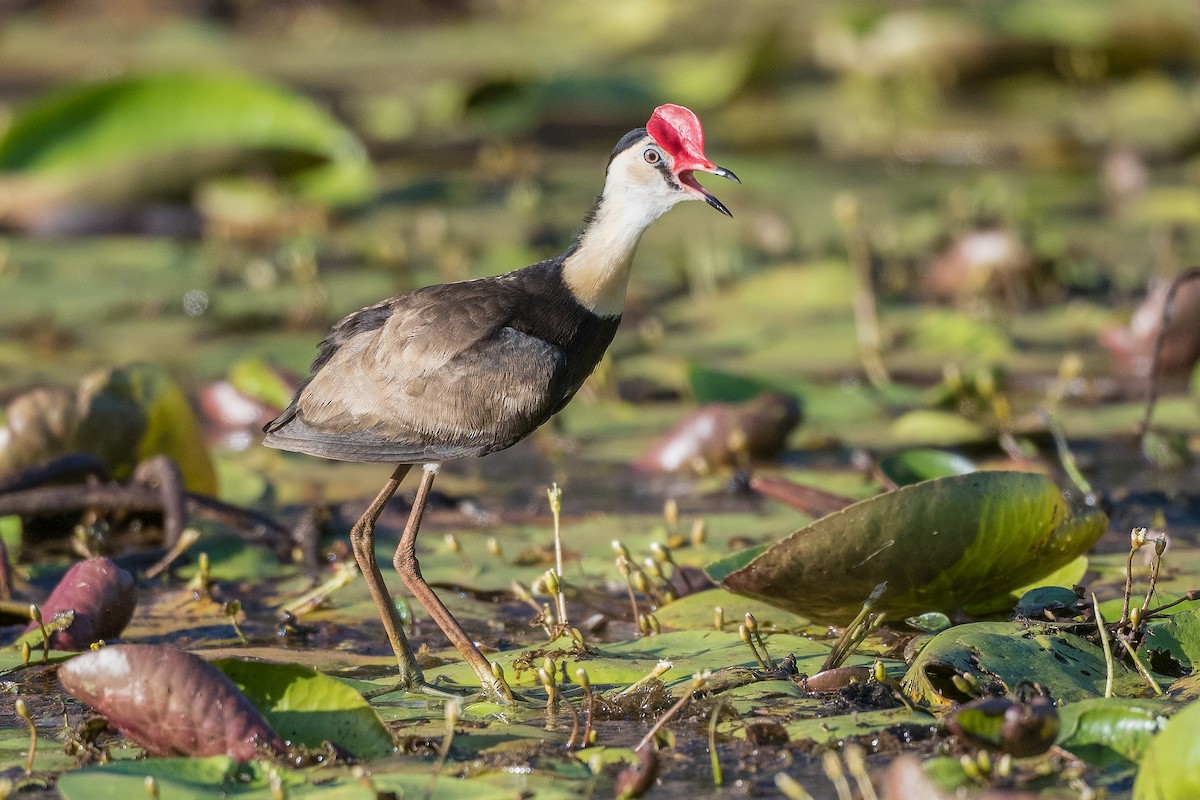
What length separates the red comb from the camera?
155 inches

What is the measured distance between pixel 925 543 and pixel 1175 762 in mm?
946

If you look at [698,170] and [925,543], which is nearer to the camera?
[925,543]

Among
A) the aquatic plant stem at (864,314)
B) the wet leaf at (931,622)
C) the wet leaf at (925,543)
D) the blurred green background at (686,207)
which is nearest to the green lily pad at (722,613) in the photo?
the wet leaf at (925,543)

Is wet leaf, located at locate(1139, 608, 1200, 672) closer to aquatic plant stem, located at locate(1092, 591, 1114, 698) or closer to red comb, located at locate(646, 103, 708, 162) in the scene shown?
aquatic plant stem, located at locate(1092, 591, 1114, 698)

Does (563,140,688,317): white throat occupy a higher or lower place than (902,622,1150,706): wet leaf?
higher

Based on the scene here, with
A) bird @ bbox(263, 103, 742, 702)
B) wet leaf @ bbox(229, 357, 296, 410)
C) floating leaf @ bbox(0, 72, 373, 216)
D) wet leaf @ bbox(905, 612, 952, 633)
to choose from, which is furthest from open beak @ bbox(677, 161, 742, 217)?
floating leaf @ bbox(0, 72, 373, 216)

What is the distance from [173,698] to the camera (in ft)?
10.5

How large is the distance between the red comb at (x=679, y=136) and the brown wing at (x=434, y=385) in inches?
21.9

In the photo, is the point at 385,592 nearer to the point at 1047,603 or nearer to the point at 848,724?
the point at 848,724

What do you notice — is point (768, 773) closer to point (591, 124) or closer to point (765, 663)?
point (765, 663)

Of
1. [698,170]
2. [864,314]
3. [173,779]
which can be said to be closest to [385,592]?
[173,779]

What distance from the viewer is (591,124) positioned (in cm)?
1111

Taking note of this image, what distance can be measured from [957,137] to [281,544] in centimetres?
649

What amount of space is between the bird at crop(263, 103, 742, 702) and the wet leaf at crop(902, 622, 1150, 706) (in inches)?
40.4
